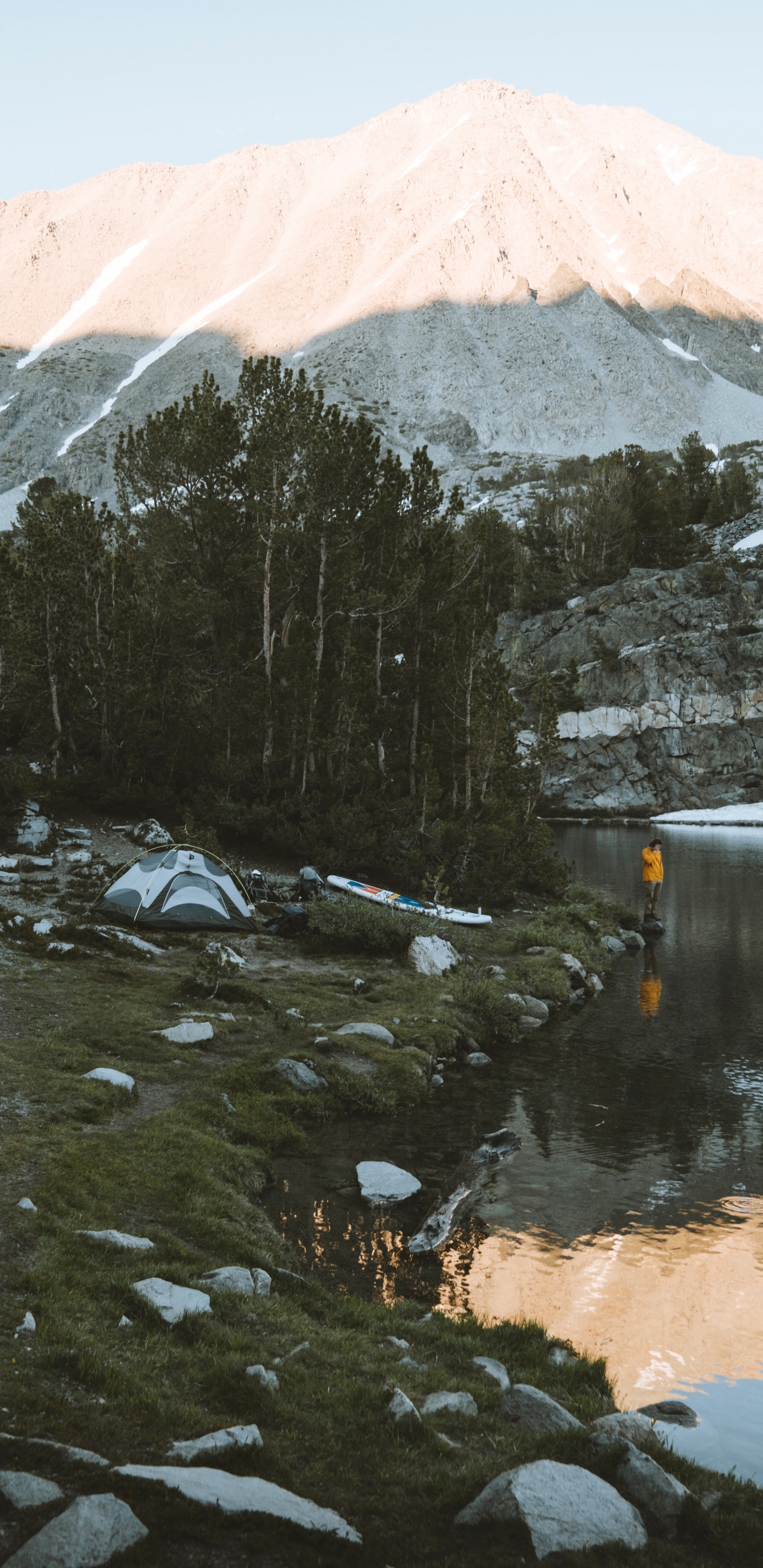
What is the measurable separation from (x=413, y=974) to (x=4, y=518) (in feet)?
578

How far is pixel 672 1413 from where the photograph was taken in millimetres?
7355

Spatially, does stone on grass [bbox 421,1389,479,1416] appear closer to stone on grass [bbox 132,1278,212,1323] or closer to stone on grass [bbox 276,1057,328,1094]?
stone on grass [bbox 132,1278,212,1323]

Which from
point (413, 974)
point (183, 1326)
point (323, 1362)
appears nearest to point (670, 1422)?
point (323, 1362)

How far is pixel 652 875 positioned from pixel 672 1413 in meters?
25.7

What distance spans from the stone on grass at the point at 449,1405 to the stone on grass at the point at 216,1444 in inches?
61.1

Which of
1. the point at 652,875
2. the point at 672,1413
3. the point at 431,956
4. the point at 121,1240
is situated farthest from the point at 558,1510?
the point at 652,875

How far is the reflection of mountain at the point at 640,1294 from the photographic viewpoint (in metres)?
8.38

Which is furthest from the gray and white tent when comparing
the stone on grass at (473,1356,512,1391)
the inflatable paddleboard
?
the stone on grass at (473,1356,512,1391)

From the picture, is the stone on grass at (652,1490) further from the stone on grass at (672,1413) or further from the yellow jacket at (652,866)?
the yellow jacket at (652,866)

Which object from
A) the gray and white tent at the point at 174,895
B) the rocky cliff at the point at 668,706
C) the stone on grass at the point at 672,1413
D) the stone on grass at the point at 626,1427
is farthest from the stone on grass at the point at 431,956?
the rocky cliff at the point at 668,706

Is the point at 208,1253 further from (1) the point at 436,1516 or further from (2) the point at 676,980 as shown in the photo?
(2) the point at 676,980

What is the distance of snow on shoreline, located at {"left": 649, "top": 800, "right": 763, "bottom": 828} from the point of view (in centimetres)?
8562

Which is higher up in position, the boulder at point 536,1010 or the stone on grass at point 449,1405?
the stone on grass at point 449,1405

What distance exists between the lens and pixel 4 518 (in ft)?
569
